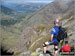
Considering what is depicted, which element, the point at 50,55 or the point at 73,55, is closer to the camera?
the point at 73,55

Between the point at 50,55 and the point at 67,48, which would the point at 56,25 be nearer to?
the point at 67,48

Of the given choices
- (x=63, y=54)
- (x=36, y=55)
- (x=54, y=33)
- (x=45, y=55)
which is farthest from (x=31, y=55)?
(x=54, y=33)

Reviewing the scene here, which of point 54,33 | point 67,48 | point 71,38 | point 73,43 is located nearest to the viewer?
point 54,33

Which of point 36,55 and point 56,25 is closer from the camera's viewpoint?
point 56,25

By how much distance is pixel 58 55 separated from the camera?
1395 centimetres

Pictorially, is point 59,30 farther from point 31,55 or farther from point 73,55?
point 31,55

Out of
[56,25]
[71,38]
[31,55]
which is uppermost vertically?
[56,25]

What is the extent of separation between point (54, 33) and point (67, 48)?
203cm

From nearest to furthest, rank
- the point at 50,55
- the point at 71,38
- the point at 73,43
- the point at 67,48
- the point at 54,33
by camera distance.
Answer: the point at 54,33 < the point at 67,48 < the point at 50,55 < the point at 73,43 < the point at 71,38

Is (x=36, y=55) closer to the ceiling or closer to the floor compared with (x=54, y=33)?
closer to the floor

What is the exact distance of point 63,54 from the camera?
13.9 meters

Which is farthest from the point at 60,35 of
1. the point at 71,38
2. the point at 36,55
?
the point at 71,38

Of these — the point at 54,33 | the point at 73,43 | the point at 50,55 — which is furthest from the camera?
the point at 73,43

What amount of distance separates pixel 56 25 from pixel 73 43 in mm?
5019
